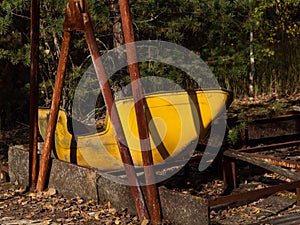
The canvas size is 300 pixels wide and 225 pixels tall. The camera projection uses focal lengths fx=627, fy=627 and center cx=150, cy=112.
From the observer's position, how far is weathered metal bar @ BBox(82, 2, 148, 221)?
487 centimetres

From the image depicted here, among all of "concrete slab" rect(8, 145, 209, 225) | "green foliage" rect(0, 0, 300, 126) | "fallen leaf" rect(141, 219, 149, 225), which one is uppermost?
"green foliage" rect(0, 0, 300, 126)

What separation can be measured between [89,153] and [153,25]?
15.3 ft

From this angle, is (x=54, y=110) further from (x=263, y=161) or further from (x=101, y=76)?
(x=263, y=161)

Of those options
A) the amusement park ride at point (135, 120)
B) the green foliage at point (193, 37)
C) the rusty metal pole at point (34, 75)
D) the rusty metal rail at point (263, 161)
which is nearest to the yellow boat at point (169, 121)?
the amusement park ride at point (135, 120)

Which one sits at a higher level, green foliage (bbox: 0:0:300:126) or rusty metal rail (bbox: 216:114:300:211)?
green foliage (bbox: 0:0:300:126)

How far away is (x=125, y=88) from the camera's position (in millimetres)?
8969

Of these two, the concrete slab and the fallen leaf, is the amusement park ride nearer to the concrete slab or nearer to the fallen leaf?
the fallen leaf

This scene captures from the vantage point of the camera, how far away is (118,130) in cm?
503

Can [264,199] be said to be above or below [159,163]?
below

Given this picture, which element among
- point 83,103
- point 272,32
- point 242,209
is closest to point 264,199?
point 242,209

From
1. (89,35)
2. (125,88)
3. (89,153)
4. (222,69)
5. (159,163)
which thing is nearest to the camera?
(89,35)

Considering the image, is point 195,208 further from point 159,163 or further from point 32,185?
point 32,185

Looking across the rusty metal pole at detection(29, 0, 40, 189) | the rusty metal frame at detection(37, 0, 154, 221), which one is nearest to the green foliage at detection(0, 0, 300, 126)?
the rusty metal pole at detection(29, 0, 40, 189)

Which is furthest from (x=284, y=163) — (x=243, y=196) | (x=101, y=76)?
(x=101, y=76)
